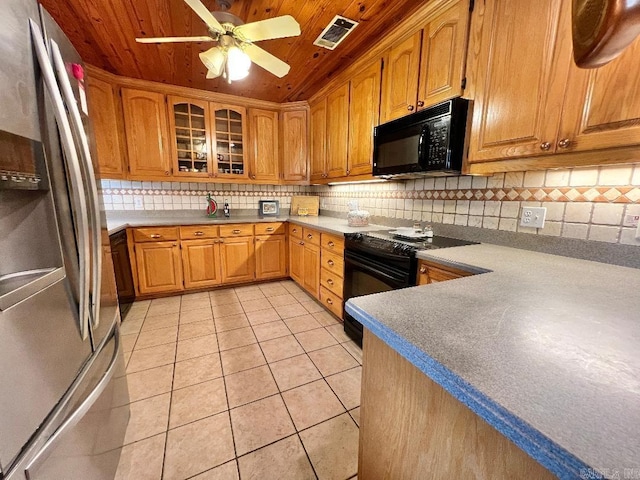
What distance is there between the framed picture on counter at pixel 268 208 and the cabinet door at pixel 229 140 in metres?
0.45

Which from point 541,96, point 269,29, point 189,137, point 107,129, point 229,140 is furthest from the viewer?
point 229,140

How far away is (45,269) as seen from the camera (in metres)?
0.76

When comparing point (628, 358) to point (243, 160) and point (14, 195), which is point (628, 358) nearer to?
point (14, 195)

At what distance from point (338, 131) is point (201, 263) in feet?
7.12

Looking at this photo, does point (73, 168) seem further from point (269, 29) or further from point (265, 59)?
point (265, 59)

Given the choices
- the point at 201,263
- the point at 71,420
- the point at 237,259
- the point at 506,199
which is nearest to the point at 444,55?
the point at 506,199

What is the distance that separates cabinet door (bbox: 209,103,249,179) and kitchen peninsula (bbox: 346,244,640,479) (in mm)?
3095

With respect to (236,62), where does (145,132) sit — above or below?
below

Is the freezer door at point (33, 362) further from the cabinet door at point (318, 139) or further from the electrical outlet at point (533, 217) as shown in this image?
the cabinet door at point (318, 139)

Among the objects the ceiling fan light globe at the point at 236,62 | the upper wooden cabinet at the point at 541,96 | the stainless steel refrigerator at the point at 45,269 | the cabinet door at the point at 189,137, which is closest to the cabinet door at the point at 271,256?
the cabinet door at the point at 189,137

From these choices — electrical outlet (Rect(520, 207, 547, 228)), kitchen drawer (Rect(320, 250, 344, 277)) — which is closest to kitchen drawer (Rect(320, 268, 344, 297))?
kitchen drawer (Rect(320, 250, 344, 277))

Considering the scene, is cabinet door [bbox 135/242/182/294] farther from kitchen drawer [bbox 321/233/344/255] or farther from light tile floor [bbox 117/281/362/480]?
kitchen drawer [bbox 321/233/344/255]

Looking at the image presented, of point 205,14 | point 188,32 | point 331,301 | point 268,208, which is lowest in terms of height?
point 331,301

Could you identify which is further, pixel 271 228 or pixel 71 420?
pixel 271 228
